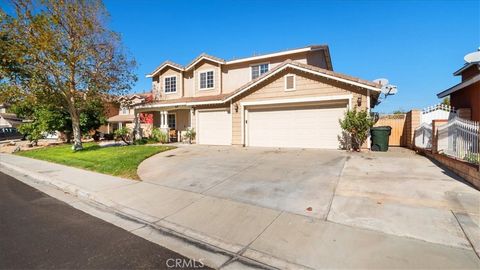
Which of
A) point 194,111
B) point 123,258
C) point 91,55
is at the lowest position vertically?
point 123,258

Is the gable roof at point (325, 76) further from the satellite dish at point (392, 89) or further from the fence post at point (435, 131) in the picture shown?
the satellite dish at point (392, 89)

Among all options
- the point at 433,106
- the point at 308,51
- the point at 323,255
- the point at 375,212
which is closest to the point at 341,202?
the point at 375,212

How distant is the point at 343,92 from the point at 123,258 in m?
11.2

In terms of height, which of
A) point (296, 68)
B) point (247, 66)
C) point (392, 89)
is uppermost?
point (247, 66)

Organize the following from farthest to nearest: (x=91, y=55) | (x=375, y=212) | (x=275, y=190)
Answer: (x=91, y=55)
(x=275, y=190)
(x=375, y=212)

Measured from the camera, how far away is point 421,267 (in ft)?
9.57

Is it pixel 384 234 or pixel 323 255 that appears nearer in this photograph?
pixel 323 255

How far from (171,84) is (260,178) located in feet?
50.0

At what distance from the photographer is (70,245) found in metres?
3.69

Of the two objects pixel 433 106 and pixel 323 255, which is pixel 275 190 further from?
pixel 433 106

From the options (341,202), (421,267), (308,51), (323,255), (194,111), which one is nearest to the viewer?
(421,267)

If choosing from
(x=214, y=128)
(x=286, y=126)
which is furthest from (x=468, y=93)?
(x=214, y=128)

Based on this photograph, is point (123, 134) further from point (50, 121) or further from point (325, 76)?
point (325, 76)

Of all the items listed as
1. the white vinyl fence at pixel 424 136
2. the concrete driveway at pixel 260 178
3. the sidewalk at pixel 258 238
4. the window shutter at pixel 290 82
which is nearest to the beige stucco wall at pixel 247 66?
the window shutter at pixel 290 82
